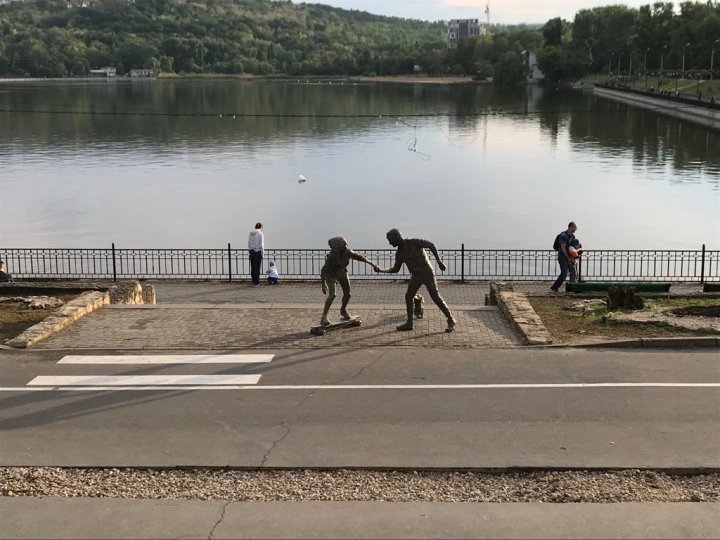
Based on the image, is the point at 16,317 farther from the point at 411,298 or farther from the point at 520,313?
the point at 520,313

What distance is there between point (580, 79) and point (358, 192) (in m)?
155

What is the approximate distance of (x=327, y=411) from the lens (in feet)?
33.8

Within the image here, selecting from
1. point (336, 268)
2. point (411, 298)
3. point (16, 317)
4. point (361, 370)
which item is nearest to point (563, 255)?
point (411, 298)

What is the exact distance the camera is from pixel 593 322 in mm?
14711

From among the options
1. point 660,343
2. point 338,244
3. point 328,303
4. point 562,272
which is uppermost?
point 338,244

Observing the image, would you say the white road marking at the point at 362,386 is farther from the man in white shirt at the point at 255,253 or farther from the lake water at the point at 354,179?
the lake water at the point at 354,179

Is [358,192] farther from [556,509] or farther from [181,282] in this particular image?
[556,509]

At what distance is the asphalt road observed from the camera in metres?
8.98

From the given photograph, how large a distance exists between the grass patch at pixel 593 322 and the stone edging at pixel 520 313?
0.25 m

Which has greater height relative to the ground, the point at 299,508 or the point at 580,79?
the point at 580,79

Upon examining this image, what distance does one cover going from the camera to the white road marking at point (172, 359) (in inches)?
491

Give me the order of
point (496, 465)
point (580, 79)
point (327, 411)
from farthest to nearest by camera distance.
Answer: point (580, 79)
point (327, 411)
point (496, 465)

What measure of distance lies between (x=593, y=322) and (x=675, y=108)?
70.7m

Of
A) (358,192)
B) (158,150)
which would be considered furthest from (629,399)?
(158,150)
